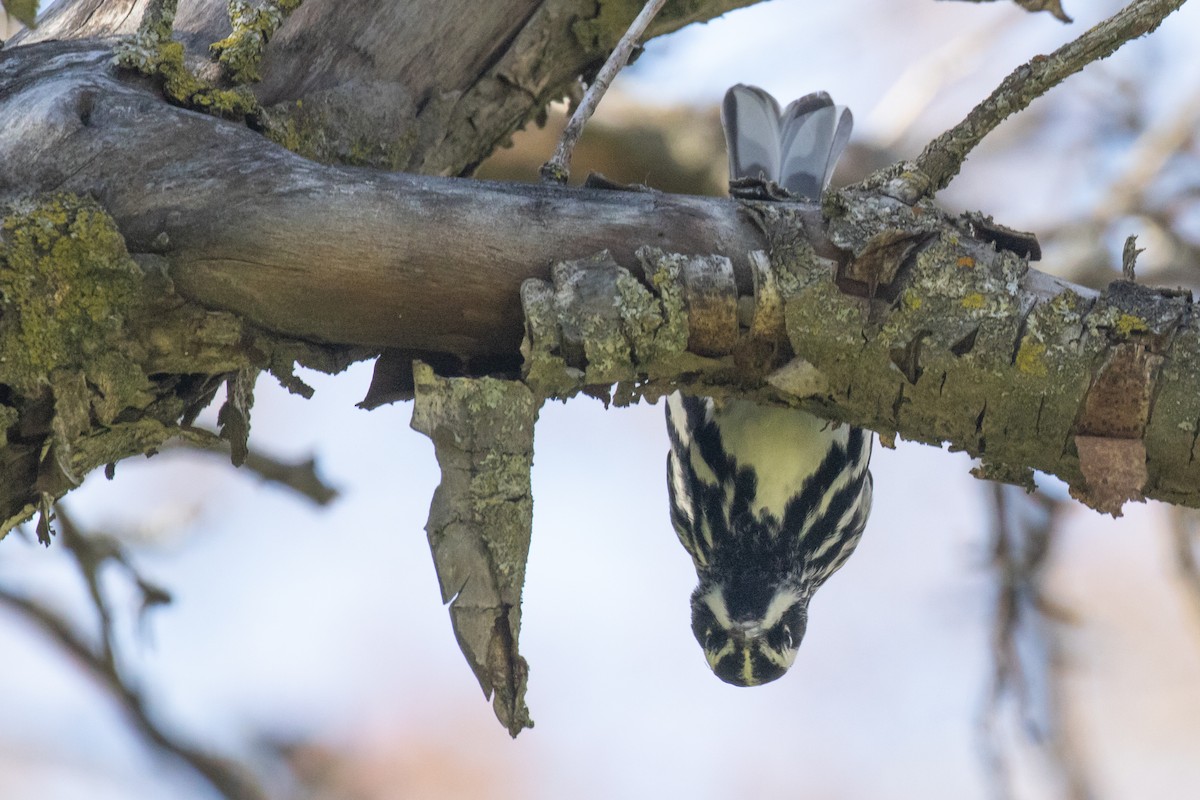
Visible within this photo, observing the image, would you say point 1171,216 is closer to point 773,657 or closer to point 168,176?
point 773,657

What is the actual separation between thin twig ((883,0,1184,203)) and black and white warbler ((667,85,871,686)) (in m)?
0.89

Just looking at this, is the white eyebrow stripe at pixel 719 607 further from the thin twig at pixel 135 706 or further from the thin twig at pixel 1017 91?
the thin twig at pixel 1017 91

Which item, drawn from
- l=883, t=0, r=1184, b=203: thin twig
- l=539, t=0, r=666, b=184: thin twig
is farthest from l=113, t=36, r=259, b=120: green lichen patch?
l=883, t=0, r=1184, b=203: thin twig

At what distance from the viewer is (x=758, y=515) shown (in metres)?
2.21

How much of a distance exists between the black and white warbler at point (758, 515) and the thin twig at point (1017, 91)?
0.89 m

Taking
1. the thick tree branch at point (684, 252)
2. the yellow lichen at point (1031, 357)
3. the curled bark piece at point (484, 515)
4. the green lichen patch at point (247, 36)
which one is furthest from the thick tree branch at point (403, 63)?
the yellow lichen at point (1031, 357)

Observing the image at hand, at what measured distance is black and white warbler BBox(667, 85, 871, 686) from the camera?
2150 mm

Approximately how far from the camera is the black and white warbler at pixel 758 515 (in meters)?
2.15

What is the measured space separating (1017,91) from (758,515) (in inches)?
43.6

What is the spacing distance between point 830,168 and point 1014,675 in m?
1.19

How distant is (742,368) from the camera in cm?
126

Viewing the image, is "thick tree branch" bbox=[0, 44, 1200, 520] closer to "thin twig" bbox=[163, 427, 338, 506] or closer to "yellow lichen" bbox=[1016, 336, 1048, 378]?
"yellow lichen" bbox=[1016, 336, 1048, 378]

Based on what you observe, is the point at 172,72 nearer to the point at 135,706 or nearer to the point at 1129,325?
the point at 1129,325

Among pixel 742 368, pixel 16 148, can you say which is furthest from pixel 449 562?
pixel 16 148
